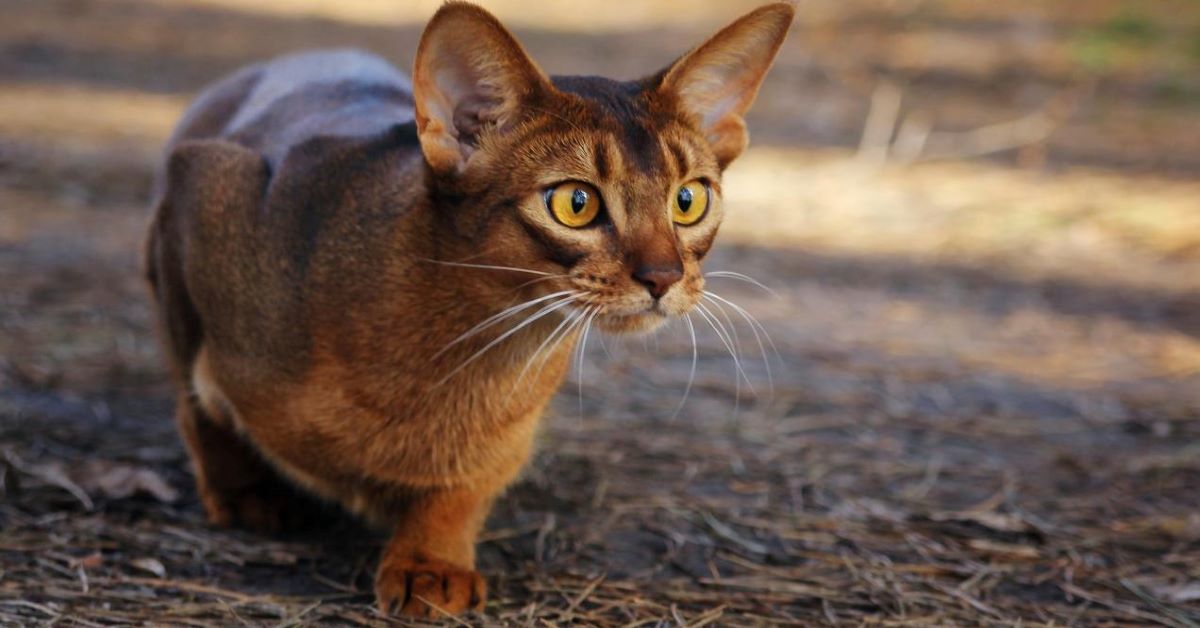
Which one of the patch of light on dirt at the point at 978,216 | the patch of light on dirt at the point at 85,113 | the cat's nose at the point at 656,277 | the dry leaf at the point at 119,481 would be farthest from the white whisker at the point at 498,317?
the patch of light on dirt at the point at 85,113

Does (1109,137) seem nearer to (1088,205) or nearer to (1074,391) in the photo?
(1088,205)

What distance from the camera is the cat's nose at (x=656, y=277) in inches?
82.8

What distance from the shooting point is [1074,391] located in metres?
3.96

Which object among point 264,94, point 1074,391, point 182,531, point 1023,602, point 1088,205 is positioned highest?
point 1088,205

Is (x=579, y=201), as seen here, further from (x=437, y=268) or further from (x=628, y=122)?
(x=437, y=268)

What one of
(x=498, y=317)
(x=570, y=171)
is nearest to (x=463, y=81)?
(x=570, y=171)

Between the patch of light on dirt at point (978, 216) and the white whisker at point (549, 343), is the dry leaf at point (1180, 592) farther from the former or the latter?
the patch of light on dirt at point (978, 216)

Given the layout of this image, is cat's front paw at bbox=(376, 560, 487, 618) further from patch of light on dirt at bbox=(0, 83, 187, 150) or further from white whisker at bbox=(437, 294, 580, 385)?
patch of light on dirt at bbox=(0, 83, 187, 150)

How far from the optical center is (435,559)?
2465 millimetres

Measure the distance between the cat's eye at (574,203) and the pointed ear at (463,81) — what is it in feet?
0.63

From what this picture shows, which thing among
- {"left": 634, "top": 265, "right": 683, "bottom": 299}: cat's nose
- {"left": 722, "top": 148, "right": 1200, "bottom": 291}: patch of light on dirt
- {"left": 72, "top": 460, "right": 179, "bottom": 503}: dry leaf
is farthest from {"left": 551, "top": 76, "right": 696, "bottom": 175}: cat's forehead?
{"left": 722, "top": 148, "right": 1200, "bottom": 291}: patch of light on dirt

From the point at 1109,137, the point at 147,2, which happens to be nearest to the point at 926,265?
the point at 1109,137

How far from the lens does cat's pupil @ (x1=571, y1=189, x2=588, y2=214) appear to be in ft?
7.20

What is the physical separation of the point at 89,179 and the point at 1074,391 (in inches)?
168
